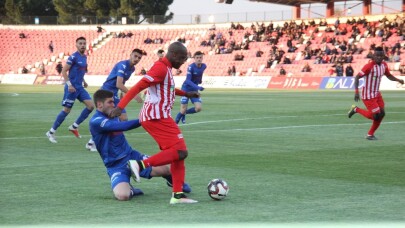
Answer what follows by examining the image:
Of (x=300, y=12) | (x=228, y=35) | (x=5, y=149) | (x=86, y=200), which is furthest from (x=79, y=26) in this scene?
(x=86, y=200)

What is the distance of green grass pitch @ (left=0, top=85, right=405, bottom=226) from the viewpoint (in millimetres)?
7866

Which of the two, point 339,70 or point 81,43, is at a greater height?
point 81,43

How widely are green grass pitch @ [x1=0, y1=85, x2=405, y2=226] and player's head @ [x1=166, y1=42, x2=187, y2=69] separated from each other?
5.48ft

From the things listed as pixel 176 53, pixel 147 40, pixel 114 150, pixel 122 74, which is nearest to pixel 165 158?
pixel 114 150

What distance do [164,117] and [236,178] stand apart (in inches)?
91.7

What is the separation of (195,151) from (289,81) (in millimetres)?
42191

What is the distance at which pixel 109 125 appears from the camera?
894 cm

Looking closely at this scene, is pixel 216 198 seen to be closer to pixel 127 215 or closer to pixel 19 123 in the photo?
pixel 127 215

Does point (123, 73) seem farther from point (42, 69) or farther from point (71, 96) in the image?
point (42, 69)

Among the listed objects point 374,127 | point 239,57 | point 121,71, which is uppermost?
point 121,71

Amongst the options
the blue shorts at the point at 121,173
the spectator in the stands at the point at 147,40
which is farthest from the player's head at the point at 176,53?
the spectator in the stands at the point at 147,40

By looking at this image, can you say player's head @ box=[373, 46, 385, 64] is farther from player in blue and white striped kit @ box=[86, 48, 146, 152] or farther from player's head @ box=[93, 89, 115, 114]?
player's head @ box=[93, 89, 115, 114]

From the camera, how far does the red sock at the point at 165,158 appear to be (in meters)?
8.76

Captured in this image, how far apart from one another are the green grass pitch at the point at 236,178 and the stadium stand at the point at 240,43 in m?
38.4
